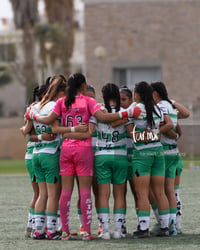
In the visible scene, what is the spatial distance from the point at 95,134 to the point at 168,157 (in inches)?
37.5

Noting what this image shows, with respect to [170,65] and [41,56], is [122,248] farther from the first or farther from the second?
[41,56]

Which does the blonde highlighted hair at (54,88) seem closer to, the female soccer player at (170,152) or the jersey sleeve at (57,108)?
the jersey sleeve at (57,108)

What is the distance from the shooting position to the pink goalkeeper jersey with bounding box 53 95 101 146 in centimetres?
973

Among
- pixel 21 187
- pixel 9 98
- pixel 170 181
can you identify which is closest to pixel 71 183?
pixel 170 181

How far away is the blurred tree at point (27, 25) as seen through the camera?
40781 millimetres

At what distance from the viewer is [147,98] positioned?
9.79 meters

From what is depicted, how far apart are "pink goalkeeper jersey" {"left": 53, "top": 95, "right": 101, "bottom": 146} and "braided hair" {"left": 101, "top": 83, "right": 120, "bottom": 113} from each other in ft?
0.65

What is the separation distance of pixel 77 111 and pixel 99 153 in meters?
0.57

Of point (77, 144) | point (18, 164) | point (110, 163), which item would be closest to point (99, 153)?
point (110, 163)

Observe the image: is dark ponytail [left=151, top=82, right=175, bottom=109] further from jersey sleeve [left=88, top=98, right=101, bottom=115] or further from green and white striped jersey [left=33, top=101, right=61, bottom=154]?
green and white striped jersey [left=33, top=101, right=61, bottom=154]

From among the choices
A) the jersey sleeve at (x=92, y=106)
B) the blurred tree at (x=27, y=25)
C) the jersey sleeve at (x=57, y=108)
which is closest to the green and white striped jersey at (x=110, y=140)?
the jersey sleeve at (x=92, y=106)

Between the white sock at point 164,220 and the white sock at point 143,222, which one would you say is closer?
the white sock at point 143,222

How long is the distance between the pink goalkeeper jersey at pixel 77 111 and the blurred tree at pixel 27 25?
3086cm

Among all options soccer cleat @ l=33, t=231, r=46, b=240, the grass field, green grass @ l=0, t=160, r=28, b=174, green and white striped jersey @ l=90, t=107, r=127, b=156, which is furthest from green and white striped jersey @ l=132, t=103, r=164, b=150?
green grass @ l=0, t=160, r=28, b=174
